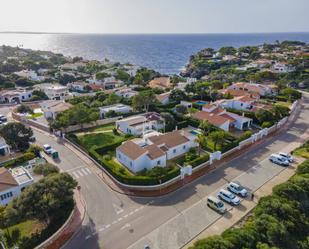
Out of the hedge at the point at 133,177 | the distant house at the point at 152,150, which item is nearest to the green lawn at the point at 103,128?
the distant house at the point at 152,150

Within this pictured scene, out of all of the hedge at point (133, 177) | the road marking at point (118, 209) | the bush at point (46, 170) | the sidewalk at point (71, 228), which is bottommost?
the road marking at point (118, 209)

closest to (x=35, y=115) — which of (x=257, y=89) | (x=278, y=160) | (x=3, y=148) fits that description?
(x=3, y=148)

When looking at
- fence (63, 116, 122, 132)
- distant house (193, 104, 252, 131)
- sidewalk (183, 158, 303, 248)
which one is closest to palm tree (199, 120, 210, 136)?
distant house (193, 104, 252, 131)

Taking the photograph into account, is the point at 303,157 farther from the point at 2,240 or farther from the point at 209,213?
the point at 2,240

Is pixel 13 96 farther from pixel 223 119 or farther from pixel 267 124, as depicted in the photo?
pixel 267 124

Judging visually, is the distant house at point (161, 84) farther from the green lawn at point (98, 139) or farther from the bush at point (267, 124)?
the bush at point (267, 124)

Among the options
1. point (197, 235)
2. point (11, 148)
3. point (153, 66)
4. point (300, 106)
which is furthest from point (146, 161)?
point (153, 66)

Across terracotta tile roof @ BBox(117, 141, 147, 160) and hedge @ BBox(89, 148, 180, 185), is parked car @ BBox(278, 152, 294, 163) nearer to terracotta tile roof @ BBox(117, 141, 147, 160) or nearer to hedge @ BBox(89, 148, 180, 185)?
hedge @ BBox(89, 148, 180, 185)
